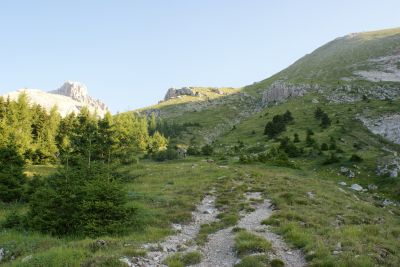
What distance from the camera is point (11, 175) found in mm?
26891

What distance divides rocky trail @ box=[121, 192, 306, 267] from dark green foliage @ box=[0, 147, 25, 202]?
14.9 metres

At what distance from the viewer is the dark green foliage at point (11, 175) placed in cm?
2652

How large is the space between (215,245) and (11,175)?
62.9 feet

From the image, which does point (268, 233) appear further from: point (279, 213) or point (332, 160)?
point (332, 160)

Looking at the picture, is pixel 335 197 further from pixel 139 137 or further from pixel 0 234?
pixel 139 137

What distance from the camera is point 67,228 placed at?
17.6 m

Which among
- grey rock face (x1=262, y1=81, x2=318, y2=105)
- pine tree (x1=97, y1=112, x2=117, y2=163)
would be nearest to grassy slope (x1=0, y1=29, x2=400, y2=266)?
pine tree (x1=97, y1=112, x2=117, y2=163)

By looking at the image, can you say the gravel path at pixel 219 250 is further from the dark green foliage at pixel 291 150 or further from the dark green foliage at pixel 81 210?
the dark green foliage at pixel 291 150

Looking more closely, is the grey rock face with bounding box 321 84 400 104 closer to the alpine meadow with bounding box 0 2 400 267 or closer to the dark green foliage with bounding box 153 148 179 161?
the alpine meadow with bounding box 0 2 400 267

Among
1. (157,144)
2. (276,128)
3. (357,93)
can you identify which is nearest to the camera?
(276,128)

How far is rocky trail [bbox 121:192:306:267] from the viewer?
13.2 meters

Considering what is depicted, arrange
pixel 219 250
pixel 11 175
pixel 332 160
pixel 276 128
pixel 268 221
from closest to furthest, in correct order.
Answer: pixel 219 250 < pixel 268 221 < pixel 11 175 < pixel 332 160 < pixel 276 128

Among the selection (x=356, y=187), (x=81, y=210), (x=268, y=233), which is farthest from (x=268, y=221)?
(x=356, y=187)

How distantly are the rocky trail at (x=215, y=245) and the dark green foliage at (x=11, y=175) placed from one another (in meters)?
14.9
